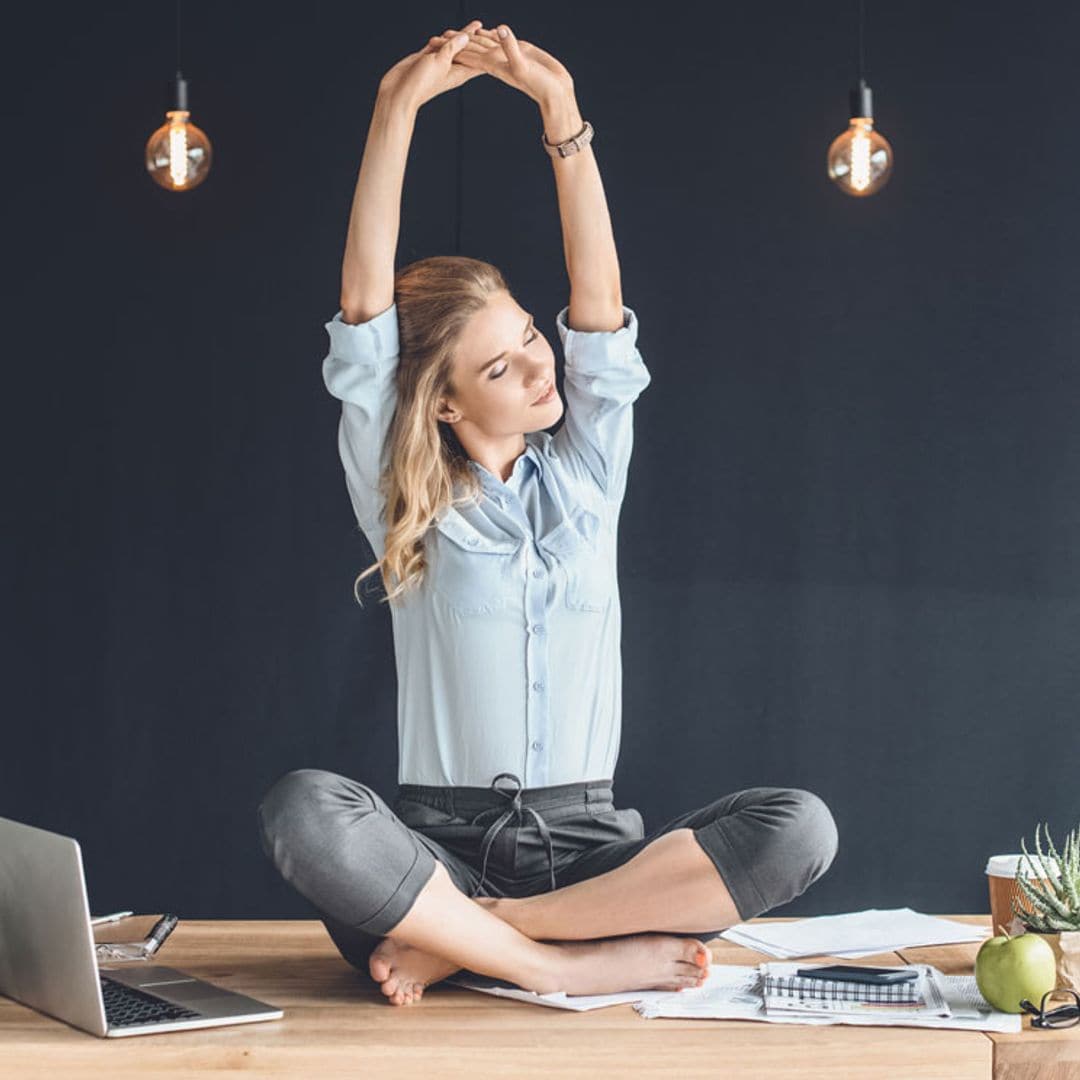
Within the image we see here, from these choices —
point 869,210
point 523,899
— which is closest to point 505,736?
point 523,899

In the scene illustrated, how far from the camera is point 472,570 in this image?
2457mm

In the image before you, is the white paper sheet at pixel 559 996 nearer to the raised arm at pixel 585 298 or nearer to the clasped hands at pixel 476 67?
the raised arm at pixel 585 298

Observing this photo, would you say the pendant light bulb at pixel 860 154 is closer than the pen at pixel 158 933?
No

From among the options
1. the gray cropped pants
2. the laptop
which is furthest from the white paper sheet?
the laptop

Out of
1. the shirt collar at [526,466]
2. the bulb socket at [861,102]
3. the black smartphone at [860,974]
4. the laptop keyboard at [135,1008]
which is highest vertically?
the bulb socket at [861,102]

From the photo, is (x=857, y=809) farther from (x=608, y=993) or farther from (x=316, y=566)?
(x=608, y=993)

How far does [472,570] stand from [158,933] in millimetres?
760

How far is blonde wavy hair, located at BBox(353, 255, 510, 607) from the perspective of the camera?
97.1 inches

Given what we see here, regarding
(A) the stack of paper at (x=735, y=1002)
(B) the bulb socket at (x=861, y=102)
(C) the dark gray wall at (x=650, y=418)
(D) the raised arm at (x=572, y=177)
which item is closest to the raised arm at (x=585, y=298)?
(D) the raised arm at (x=572, y=177)

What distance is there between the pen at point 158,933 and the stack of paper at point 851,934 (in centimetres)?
88

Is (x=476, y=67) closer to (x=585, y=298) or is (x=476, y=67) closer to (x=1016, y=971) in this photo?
(x=585, y=298)

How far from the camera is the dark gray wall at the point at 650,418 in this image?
3.79 m

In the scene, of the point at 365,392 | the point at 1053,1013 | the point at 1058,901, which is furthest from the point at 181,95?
the point at 1053,1013

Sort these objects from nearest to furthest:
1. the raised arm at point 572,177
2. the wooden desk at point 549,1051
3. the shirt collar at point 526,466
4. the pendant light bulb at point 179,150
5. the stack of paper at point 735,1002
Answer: the wooden desk at point 549,1051 < the stack of paper at point 735,1002 < the raised arm at point 572,177 < the shirt collar at point 526,466 < the pendant light bulb at point 179,150
